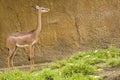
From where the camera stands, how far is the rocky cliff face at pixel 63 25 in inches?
539

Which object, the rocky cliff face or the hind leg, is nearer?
the hind leg

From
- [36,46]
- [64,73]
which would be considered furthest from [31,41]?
[64,73]

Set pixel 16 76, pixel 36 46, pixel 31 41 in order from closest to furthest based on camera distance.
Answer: pixel 16 76 < pixel 31 41 < pixel 36 46

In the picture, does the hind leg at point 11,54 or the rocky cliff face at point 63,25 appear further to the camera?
the rocky cliff face at point 63,25

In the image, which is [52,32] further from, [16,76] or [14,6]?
[16,76]

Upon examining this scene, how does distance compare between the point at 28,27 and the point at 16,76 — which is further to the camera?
the point at 28,27

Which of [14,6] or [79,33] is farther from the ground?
[14,6]

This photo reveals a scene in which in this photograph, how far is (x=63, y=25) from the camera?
14.1m

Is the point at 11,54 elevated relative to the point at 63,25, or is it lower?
lower

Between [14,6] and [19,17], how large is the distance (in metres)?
0.38

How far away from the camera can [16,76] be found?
7676 mm

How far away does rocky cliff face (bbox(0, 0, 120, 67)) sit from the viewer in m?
13.7

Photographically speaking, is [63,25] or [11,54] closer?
[11,54]

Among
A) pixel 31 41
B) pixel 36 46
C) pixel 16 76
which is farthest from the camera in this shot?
pixel 36 46
